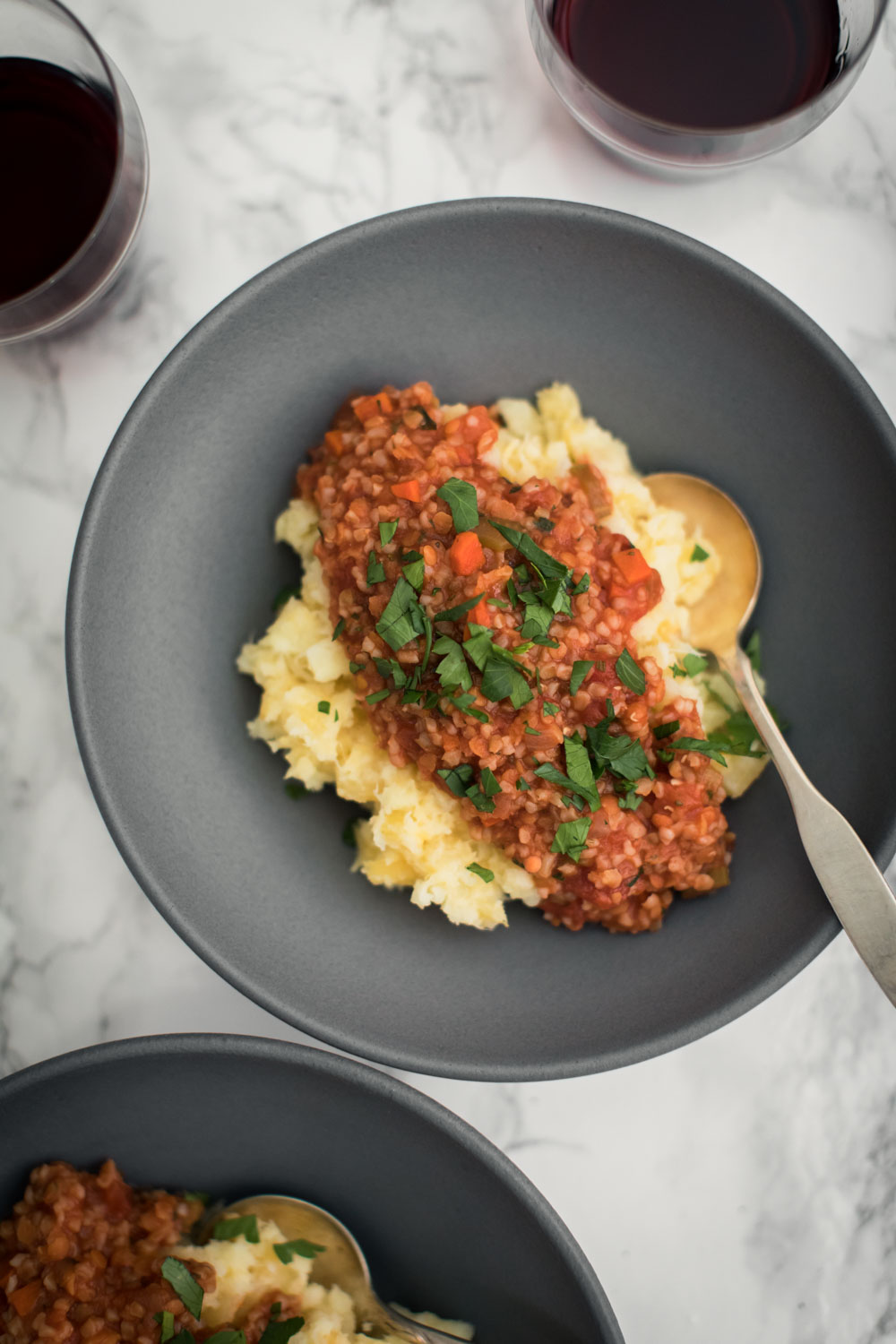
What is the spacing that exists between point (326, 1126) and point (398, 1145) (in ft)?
0.78

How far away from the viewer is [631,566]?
9.47 ft

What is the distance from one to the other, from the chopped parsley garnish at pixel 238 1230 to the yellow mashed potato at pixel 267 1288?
0.05 ft

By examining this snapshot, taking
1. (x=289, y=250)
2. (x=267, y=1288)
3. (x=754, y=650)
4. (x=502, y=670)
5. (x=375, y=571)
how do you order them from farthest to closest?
(x=289, y=250), (x=754, y=650), (x=267, y=1288), (x=375, y=571), (x=502, y=670)

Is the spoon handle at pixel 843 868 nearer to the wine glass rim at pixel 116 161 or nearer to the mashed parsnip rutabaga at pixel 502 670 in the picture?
the mashed parsnip rutabaga at pixel 502 670

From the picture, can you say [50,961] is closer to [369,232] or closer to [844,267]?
[369,232]

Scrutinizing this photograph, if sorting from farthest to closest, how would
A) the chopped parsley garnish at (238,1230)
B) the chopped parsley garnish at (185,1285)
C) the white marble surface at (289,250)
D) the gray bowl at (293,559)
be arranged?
the white marble surface at (289,250)
the chopped parsley garnish at (238,1230)
the gray bowl at (293,559)
the chopped parsley garnish at (185,1285)

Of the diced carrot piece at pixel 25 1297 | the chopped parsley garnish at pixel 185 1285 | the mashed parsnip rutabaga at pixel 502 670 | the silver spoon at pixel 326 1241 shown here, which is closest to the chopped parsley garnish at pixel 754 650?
the mashed parsnip rutabaga at pixel 502 670

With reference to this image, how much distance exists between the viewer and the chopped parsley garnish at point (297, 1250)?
3057 millimetres

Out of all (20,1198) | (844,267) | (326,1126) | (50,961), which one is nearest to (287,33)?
(844,267)

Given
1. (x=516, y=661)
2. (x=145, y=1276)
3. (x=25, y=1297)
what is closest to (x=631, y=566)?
(x=516, y=661)

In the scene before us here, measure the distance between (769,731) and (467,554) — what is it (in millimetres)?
1151

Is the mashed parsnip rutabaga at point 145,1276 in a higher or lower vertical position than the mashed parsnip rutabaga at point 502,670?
lower

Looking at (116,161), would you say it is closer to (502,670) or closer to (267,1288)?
(502,670)

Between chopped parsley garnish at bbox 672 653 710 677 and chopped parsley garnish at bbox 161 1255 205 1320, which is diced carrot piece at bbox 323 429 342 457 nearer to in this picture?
chopped parsley garnish at bbox 672 653 710 677
